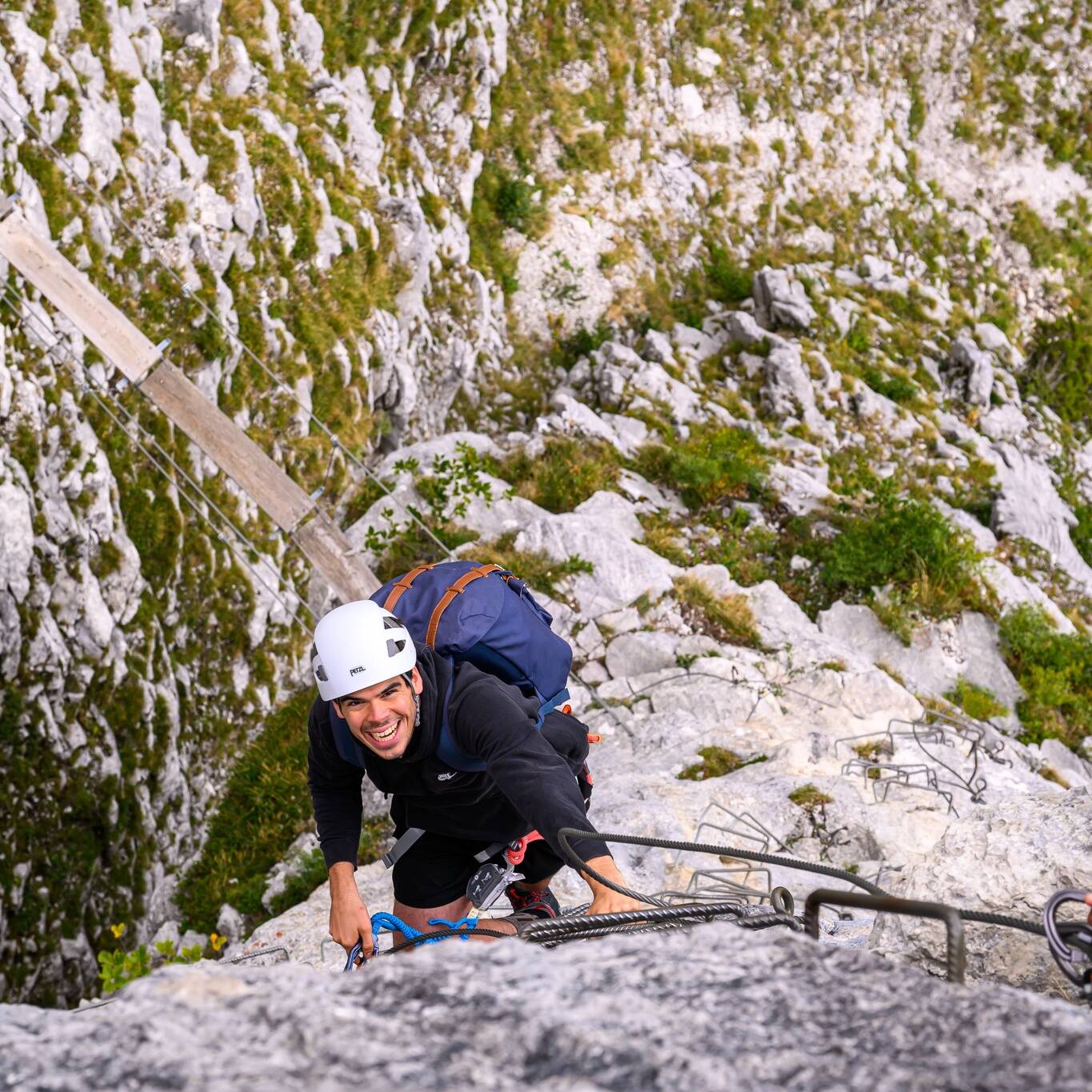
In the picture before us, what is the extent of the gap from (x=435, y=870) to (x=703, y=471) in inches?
408

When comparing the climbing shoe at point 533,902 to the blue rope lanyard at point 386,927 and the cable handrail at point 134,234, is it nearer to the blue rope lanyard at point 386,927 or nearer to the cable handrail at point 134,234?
the blue rope lanyard at point 386,927

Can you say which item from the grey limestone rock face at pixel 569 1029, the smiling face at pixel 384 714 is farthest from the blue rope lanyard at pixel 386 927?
the grey limestone rock face at pixel 569 1029

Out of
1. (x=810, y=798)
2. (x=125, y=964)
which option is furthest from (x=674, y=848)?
(x=810, y=798)

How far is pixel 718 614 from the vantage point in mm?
11617

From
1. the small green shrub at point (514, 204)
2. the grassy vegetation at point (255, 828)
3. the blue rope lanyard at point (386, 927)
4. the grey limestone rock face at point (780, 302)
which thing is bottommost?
the grassy vegetation at point (255, 828)

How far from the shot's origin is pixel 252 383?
11305 mm

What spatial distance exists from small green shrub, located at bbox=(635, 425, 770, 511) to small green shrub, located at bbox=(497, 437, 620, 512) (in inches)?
36.6

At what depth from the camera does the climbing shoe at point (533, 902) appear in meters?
5.33

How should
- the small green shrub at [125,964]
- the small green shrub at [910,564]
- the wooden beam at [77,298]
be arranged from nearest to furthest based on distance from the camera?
1. the small green shrub at [125,964]
2. the wooden beam at [77,298]
3. the small green shrub at [910,564]

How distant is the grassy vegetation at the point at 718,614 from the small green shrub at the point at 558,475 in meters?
2.18

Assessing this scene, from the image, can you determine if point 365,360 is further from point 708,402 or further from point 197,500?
point 708,402

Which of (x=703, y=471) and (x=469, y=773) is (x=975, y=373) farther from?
(x=469, y=773)

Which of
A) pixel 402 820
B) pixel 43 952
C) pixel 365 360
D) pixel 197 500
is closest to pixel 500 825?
pixel 402 820

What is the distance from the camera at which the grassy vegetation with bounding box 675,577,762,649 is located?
37.7ft
